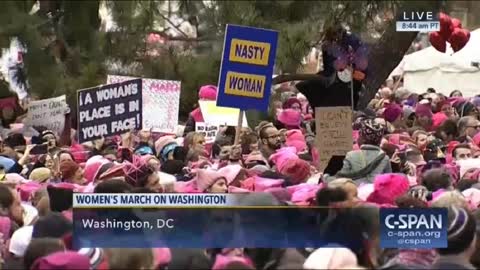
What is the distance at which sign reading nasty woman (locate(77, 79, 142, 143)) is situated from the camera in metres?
8.05

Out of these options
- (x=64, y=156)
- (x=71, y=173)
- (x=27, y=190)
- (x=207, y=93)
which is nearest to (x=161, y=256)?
(x=27, y=190)

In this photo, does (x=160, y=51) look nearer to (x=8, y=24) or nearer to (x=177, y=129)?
(x=177, y=129)

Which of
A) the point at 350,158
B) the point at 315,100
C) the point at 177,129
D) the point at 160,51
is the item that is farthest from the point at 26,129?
the point at 350,158

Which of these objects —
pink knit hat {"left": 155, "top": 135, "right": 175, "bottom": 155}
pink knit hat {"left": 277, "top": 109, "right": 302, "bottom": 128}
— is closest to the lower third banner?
pink knit hat {"left": 155, "top": 135, "right": 175, "bottom": 155}

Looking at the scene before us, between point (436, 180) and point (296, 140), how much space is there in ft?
11.2

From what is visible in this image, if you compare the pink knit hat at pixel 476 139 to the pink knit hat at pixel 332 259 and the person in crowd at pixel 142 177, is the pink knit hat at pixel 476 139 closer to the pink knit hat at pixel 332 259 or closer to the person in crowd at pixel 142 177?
the person in crowd at pixel 142 177

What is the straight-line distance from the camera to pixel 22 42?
5551mm

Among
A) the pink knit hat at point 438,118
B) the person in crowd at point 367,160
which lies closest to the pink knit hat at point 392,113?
the pink knit hat at point 438,118

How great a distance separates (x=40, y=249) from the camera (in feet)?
13.1

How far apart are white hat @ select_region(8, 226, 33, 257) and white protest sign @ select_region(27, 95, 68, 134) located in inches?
140

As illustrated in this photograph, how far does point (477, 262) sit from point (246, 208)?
0.95 m

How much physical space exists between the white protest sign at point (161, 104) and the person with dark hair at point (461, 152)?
2350 mm

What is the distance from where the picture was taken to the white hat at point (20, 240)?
14.6ft

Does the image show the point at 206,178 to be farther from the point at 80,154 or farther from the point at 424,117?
the point at 424,117
